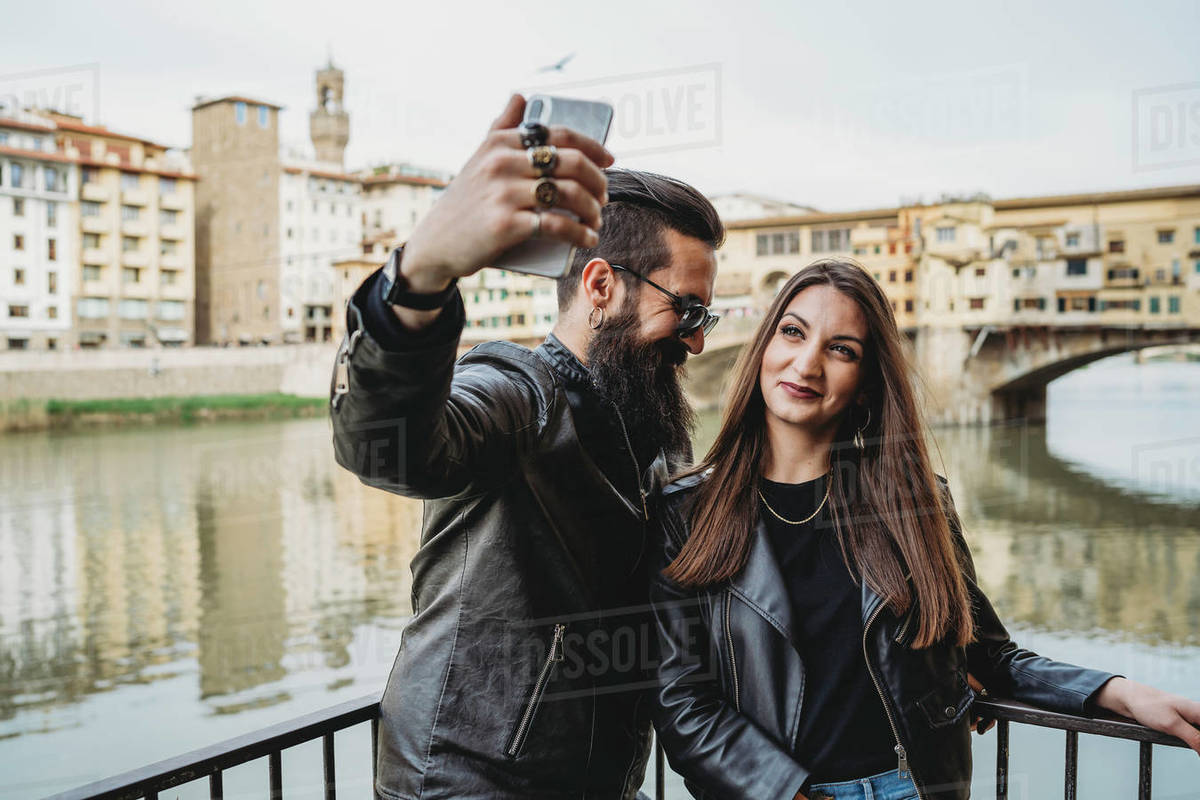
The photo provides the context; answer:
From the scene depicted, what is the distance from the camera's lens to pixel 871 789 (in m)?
1.18

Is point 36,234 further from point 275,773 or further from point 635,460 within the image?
point 635,460

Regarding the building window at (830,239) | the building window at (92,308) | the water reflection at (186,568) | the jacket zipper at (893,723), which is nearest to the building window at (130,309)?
the building window at (92,308)

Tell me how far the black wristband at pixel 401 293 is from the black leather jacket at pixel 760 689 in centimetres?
60

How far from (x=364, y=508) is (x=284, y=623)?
5300 mm

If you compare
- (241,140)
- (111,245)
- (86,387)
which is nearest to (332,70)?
(241,140)

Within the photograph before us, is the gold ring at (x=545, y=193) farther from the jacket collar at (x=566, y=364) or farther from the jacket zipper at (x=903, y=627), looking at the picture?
the jacket zipper at (x=903, y=627)

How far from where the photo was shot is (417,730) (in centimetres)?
107

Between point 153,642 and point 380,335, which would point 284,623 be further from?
point 380,335

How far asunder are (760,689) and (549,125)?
762mm

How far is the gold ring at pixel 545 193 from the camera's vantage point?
27.5 inches

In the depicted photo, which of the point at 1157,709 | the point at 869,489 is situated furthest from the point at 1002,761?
the point at 869,489

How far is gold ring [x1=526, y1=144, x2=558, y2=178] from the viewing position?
702mm

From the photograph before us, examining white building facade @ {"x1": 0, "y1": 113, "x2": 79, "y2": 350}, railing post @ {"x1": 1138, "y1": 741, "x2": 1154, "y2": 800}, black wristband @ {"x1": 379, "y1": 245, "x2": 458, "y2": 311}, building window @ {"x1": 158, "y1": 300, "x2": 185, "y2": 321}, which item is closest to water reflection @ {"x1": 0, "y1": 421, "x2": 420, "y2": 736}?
railing post @ {"x1": 1138, "y1": 741, "x2": 1154, "y2": 800}

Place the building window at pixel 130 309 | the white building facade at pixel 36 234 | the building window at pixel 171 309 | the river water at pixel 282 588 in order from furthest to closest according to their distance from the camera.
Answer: the building window at pixel 171 309 → the building window at pixel 130 309 → the white building facade at pixel 36 234 → the river water at pixel 282 588
